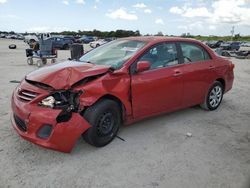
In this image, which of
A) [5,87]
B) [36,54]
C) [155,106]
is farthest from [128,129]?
[36,54]

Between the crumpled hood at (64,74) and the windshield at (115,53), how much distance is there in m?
0.42

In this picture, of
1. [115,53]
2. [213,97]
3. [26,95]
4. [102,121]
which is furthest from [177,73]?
[26,95]

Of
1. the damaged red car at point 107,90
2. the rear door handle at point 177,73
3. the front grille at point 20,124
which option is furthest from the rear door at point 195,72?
the front grille at point 20,124

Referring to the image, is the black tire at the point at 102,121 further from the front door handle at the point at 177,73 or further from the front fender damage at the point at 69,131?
the front door handle at the point at 177,73

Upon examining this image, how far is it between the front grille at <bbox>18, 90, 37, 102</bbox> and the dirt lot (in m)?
0.73

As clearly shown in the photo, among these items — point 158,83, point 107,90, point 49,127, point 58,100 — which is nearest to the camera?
point 49,127

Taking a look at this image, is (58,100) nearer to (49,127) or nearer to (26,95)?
(49,127)

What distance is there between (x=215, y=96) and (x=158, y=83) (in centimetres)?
199

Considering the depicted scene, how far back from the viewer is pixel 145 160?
346cm

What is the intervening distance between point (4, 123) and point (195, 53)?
12.7 feet

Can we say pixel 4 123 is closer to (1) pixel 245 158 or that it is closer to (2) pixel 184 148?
(2) pixel 184 148

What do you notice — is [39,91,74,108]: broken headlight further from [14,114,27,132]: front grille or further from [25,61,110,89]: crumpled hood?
[14,114,27,132]: front grille

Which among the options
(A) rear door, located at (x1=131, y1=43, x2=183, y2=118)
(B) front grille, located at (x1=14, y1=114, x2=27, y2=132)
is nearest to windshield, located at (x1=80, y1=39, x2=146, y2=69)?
(A) rear door, located at (x1=131, y1=43, x2=183, y2=118)

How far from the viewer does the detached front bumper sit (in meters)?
3.24
